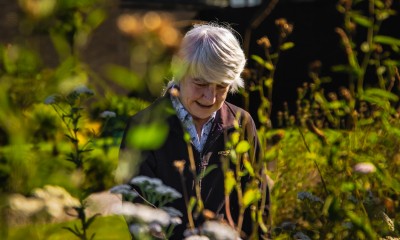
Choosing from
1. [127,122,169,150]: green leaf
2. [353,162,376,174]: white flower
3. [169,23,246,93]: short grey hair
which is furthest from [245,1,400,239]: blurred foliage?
[127,122,169,150]: green leaf

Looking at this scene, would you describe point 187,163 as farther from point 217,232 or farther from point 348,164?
point 217,232

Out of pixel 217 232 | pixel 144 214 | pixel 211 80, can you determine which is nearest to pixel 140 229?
pixel 144 214

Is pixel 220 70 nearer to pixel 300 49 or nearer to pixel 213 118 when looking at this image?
pixel 213 118

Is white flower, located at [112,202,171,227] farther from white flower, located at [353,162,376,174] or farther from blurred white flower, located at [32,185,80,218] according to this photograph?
white flower, located at [353,162,376,174]

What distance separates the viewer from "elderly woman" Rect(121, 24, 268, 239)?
2256mm

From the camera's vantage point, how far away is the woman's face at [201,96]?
7.55 feet

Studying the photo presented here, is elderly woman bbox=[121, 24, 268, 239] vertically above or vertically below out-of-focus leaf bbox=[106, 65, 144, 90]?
below

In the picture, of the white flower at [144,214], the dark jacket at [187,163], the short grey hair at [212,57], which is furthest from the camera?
the dark jacket at [187,163]

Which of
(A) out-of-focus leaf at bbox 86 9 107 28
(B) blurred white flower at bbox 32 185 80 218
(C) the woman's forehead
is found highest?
(A) out-of-focus leaf at bbox 86 9 107 28

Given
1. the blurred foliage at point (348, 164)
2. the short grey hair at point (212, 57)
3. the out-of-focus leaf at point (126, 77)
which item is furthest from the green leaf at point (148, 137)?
the short grey hair at point (212, 57)

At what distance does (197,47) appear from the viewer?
2.27 meters

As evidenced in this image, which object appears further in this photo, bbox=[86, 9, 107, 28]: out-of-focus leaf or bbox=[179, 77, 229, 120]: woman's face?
bbox=[179, 77, 229, 120]: woman's face

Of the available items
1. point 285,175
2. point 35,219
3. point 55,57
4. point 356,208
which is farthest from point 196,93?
point 55,57

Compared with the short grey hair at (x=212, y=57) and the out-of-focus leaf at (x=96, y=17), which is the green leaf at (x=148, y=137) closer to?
the out-of-focus leaf at (x=96, y=17)
